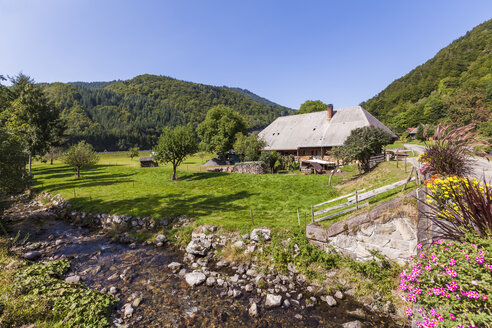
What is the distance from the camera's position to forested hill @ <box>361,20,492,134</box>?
189 ft

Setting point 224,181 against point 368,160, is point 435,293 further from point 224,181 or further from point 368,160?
point 224,181

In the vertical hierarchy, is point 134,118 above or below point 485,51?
below

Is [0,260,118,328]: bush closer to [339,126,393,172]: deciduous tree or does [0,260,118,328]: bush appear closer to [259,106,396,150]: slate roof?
[339,126,393,172]: deciduous tree

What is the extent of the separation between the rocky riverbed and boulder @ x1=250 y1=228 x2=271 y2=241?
50mm

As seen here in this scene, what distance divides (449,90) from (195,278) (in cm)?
12534

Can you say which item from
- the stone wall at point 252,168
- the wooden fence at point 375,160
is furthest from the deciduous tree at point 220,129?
the wooden fence at point 375,160

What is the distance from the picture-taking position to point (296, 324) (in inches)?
259

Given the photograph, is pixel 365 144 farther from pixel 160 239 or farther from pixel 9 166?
pixel 9 166

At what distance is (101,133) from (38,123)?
107564 mm

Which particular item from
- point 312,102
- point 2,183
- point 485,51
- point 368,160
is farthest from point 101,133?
point 485,51

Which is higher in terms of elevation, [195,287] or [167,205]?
[167,205]

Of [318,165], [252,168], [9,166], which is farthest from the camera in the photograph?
[252,168]

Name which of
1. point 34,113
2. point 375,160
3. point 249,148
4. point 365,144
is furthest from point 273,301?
point 34,113

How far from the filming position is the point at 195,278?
28.9 ft
